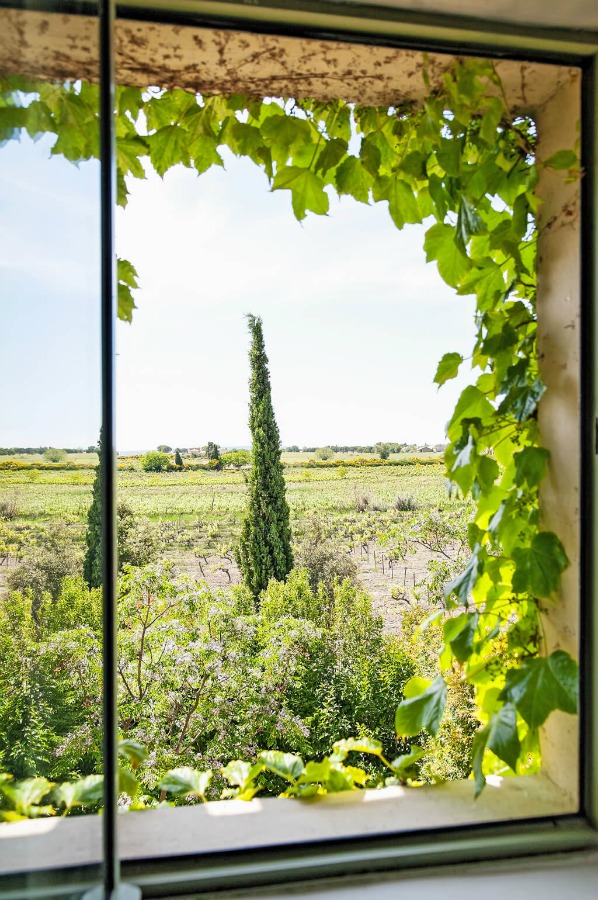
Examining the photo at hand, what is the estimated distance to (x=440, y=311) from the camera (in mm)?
1712

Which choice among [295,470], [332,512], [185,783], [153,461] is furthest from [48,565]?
[332,512]

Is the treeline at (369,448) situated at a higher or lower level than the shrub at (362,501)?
higher

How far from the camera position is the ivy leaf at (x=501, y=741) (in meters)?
0.75

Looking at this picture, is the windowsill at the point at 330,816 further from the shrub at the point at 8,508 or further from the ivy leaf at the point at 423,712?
the shrub at the point at 8,508

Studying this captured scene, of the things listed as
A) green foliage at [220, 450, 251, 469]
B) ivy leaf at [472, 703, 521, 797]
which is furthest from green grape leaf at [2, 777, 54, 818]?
green foliage at [220, 450, 251, 469]

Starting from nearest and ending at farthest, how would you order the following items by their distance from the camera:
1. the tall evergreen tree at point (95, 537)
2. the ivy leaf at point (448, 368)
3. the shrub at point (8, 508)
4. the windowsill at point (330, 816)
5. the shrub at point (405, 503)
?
the shrub at point (8, 508)
the tall evergreen tree at point (95, 537)
the windowsill at point (330, 816)
the ivy leaf at point (448, 368)
the shrub at point (405, 503)

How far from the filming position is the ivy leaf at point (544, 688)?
2.45 feet

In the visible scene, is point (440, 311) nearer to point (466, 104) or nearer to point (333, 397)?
point (333, 397)

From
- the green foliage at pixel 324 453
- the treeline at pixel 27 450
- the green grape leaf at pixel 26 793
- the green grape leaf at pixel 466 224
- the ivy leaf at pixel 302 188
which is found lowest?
the green grape leaf at pixel 26 793

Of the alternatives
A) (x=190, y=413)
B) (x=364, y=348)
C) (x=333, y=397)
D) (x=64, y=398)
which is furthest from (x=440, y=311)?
(x=64, y=398)

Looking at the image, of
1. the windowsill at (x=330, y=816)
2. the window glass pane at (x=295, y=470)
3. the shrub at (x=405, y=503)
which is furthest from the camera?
the shrub at (x=405, y=503)

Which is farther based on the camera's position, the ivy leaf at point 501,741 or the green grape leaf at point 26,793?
the ivy leaf at point 501,741

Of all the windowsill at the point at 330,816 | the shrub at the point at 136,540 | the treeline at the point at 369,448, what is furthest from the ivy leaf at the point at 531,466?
the shrub at the point at 136,540

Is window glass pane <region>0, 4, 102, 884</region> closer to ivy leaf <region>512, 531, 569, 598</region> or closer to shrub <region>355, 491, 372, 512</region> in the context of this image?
ivy leaf <region>512, 531, 569, 598</region>
